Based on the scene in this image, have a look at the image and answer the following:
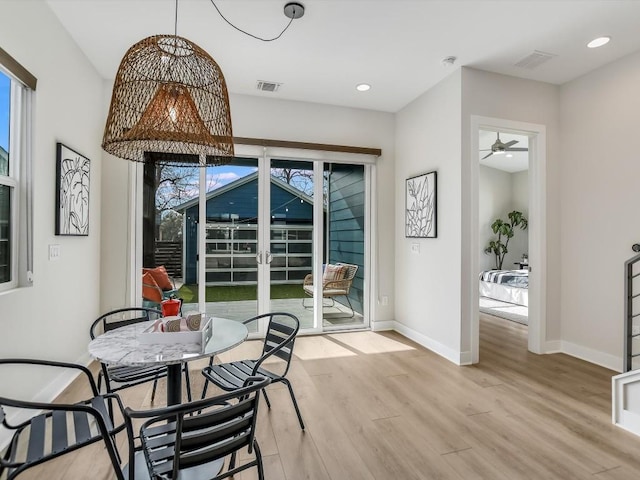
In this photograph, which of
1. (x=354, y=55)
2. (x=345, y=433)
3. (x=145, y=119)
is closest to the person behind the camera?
(x=145, y=119)

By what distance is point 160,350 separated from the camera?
65.7 inches

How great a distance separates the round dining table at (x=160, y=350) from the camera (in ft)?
5.08

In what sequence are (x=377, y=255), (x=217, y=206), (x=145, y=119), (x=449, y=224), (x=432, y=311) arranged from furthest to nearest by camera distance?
(x=377, y=255) < (x=217, y=206) < (x=432, y=311) < (x=449, y=224) < (x=145, y=119)

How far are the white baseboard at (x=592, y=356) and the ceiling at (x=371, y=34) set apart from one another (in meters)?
2.81

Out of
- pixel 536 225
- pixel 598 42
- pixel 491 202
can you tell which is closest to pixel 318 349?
pixel 536 225

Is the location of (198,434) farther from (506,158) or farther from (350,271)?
(506,158)

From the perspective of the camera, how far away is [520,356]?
366 centimetres

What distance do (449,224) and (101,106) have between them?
3.85m

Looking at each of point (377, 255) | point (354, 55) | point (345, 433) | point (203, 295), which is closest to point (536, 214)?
point (377, 255)

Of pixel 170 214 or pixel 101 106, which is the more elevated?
pixel 101 106

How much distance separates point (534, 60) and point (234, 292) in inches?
157

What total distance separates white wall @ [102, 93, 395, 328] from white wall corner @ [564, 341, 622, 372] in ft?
6.45

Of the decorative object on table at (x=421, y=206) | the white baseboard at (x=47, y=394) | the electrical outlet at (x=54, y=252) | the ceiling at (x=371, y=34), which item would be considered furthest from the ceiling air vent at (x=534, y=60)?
the white baseboard at (x=47, y=394)

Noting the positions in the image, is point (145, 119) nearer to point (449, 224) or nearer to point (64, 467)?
point (64, 467)
